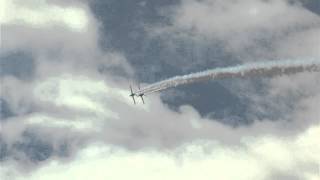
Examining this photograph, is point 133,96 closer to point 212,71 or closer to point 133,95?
point 133,95

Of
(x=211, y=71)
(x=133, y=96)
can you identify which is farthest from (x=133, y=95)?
(x=211, y=71)

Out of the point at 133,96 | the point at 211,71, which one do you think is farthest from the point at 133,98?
the point at 211,71

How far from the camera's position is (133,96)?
16175 centimetres

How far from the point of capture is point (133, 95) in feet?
532

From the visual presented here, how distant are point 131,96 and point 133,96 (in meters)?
2.98

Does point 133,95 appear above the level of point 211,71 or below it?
above

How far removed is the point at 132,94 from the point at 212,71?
9653 cm

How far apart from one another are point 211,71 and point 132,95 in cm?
9640

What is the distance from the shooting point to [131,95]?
163 metres

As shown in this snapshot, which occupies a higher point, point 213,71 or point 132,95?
point 132,95

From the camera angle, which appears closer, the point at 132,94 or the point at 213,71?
the point at 213,71

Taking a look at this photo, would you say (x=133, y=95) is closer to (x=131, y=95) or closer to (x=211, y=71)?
(x=131, y=95)

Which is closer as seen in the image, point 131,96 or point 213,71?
point 213,71

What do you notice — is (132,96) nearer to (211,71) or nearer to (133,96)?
(133,96)
